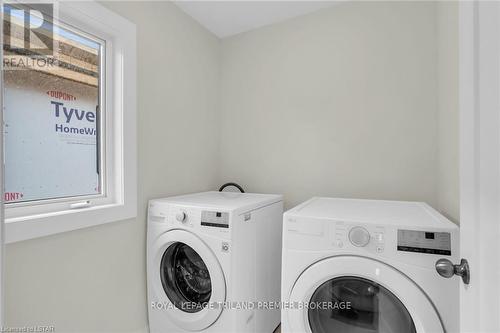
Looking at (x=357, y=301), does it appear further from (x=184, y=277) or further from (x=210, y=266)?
(x=184, y=277)

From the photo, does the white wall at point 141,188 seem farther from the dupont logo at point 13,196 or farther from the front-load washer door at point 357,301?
the front-load washer door at point 357,301

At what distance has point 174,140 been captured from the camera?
6.17 feet

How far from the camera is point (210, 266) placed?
138 cm

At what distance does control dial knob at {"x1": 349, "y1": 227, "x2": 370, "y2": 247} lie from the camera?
108 centimetres

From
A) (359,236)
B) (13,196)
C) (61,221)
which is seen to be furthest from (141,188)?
(359,236)

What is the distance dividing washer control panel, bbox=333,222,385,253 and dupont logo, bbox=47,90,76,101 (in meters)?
1.45

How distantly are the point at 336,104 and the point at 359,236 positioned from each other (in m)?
1.12

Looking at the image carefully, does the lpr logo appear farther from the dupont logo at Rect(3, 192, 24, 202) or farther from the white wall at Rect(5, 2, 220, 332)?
the dupont logo at Rect(3, 192, 24, 202)

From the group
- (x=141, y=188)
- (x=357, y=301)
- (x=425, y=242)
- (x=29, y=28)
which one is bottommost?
(x=357, y=301)

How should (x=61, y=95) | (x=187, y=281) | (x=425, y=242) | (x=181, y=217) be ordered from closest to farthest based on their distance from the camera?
(x=425, y=242), (x=61, y=95), (x=181, y=217), (x=187, y=281)

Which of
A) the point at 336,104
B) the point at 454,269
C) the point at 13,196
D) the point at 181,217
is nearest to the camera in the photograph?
the point at 454,269

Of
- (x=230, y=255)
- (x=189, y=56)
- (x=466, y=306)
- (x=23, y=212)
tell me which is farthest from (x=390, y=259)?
(x=189, y=56)

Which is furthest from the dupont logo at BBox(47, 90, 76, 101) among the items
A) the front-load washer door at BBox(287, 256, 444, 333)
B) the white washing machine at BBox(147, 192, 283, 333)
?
the front-load washer door at BBox(287, 256, 444, 333)

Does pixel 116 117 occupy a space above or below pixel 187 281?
above
